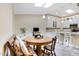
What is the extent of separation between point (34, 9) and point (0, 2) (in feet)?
1.79

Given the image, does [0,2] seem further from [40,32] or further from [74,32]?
[74,32]

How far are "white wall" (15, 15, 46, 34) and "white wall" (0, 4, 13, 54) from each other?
0.42 feet

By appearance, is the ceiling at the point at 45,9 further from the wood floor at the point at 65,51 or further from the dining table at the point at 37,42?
the wood floor at the point at 65,51

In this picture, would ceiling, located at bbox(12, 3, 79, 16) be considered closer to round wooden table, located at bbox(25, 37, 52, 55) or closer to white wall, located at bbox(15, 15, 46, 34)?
white wall, located at bbox(15, 15, 46, 34)

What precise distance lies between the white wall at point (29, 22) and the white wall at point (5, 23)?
0.13 meters

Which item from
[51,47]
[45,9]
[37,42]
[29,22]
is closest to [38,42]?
[37,42]

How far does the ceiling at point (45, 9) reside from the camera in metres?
2.31

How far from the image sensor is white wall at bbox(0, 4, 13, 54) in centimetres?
231

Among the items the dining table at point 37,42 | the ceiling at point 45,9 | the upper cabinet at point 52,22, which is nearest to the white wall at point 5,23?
the ceiling at point 45,9

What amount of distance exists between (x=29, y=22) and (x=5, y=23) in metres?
0.39

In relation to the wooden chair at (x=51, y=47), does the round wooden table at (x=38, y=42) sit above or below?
above

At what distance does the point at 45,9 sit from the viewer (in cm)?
236

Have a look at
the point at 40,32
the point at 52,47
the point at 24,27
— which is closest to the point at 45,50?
the point at 52,47

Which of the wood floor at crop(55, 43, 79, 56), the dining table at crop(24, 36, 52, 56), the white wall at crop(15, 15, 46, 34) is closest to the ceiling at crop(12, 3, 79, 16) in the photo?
the white wall at crop(15, 15, 46, 34)
